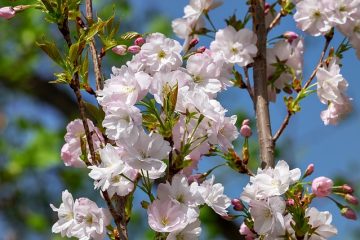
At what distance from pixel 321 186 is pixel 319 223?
0.23 ft

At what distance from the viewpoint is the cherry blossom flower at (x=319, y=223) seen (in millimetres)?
1010

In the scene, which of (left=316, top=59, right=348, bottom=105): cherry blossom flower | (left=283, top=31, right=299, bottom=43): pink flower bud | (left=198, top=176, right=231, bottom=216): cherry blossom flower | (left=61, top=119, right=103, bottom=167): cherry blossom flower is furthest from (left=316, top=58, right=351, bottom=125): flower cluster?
(left=61, top=119, right=103, bottom=167): cherry blossom flower

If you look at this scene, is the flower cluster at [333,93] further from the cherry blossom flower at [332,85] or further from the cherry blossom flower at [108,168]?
the cherry blossom flower at [108,168]

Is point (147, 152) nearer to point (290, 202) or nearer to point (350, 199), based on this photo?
point (290, 202)

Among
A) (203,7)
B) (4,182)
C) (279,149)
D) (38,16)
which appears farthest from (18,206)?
(203,7)

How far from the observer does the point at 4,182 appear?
12.2 feet

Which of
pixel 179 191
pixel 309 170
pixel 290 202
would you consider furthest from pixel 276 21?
pixel 179 191

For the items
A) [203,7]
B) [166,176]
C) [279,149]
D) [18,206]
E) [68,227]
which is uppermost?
[203,7]

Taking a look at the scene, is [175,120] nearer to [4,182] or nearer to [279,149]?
[279,149]

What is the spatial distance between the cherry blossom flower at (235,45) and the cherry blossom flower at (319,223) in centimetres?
33

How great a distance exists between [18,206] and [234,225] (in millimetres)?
1202

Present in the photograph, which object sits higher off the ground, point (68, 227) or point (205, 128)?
point (205, 128)

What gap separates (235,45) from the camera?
1193 millimetres

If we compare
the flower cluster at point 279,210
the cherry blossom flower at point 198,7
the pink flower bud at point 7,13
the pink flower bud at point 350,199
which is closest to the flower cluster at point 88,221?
the flower cluster at point 279,210
